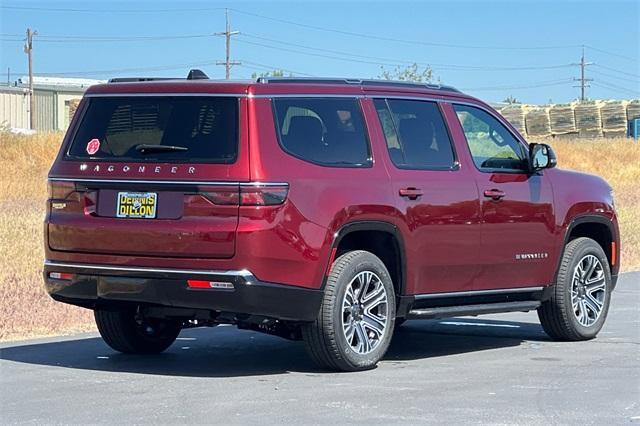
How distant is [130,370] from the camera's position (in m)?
9.18

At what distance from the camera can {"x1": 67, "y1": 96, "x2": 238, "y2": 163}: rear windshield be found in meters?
8.64

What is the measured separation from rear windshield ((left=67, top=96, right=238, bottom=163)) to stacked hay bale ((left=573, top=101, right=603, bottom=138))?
5750 cm

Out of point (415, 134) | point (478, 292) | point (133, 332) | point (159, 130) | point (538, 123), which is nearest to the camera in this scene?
point (159, 130)

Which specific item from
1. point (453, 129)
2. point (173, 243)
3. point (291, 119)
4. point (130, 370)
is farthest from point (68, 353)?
point (453, 129)

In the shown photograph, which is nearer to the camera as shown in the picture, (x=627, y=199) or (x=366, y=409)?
(x=366, y=409)

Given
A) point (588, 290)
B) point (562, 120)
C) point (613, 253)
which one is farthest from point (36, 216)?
point (562, 120)

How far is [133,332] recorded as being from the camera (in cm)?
992

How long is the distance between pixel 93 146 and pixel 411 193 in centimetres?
230

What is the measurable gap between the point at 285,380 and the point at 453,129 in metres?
2.61

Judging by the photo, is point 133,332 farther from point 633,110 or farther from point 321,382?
point 633,110

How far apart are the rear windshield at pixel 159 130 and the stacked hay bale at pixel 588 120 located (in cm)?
5750

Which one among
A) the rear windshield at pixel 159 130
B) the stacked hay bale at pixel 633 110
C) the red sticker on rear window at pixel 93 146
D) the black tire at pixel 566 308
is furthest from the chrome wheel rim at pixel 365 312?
the stacked hay bale at pixel 633 110

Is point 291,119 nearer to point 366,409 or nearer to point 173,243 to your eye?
point 173,243

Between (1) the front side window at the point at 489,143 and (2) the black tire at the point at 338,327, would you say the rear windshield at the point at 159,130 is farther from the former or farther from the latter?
(1) the front side window at the point at 489,143
